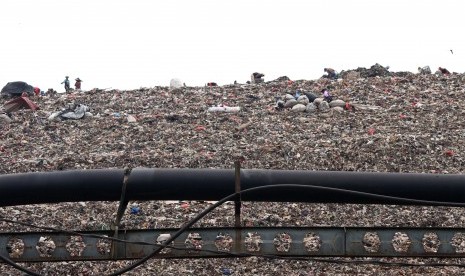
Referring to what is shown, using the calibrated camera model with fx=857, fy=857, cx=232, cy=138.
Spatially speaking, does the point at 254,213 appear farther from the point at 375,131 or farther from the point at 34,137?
the point at 34,137


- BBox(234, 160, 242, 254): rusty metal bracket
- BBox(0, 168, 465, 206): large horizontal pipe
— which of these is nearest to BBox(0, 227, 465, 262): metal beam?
BBox(234, 160, 242, 254): rusty metal bracket

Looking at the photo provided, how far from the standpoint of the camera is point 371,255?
535cm

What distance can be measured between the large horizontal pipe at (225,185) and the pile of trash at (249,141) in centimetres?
291

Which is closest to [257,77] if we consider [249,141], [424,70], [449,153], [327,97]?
[327,97]

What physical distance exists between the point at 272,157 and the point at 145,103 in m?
3.73

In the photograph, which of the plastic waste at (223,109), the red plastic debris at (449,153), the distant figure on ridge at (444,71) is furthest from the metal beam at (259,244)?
the distant figure on ridge at (444,71)

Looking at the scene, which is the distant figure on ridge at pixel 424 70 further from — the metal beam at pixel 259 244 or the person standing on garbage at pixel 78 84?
the metal beam at pixel 259 244

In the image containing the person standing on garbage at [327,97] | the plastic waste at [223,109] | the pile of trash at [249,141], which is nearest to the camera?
the pile of trash at [249,141]

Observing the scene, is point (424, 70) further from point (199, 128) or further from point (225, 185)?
point (225, 185)

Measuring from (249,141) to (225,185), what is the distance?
6.12 metres

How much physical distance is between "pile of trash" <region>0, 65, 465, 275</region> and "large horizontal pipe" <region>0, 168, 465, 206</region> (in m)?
2.91

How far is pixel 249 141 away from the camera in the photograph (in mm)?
11609

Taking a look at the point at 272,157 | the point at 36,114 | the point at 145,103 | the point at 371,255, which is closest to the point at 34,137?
the point at 36,114

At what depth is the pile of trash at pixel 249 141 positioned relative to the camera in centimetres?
923
